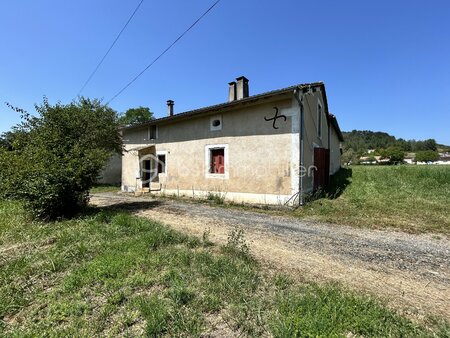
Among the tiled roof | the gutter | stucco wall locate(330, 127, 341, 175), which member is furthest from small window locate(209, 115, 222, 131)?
stucco wall locate(330, 127, 341, 175)

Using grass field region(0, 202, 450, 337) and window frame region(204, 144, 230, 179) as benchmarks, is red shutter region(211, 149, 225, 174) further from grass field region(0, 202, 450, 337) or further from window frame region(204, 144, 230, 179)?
grass field region(0, 202, 450, 337)

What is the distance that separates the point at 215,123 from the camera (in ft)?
36.6

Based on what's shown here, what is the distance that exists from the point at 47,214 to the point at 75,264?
4418 mm

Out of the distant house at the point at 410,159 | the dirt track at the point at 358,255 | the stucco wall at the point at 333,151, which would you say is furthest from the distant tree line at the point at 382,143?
the dirt track at the point at 358,255

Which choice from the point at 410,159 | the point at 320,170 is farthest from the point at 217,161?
the point at 410,159

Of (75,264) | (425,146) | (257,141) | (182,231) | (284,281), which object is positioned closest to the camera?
(284,281)

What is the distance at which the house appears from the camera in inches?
350

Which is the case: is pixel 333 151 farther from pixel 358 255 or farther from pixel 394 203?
pixel 358 255

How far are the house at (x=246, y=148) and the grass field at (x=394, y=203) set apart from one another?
119 centimetres

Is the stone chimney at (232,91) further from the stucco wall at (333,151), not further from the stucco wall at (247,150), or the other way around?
the stucco wall at (333,151)

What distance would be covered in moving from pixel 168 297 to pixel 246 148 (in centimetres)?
755

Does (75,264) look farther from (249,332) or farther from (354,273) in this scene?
(354,273)

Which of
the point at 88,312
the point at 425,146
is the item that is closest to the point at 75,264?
the point at 88,312

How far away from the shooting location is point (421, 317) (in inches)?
98.7
